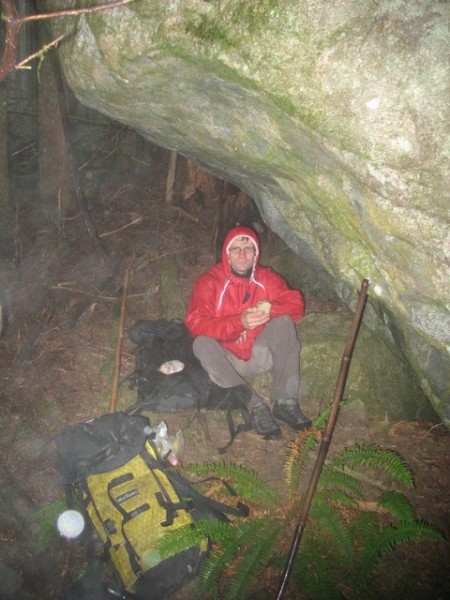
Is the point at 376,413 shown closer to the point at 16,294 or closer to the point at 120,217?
the point at 16,294

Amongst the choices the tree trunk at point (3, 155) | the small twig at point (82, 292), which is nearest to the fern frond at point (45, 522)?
the small twig at point (82, 292)

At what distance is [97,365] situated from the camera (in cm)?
586

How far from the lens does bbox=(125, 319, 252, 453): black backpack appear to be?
4938 mm

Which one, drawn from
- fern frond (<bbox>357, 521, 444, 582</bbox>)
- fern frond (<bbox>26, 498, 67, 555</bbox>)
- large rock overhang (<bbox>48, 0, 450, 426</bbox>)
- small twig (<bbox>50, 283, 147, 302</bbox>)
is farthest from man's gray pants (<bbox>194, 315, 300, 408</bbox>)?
small twig (<bbox>50, 283, 147, 302</bbox>)

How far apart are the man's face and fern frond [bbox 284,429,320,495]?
2.24 m

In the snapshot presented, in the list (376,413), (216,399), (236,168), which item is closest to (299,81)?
(236,168)

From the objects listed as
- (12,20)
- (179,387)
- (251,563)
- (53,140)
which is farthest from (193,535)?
(53,140)

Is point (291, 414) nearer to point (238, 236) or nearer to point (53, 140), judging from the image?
point (238, 236)

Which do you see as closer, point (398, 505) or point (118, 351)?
point (398, 505)

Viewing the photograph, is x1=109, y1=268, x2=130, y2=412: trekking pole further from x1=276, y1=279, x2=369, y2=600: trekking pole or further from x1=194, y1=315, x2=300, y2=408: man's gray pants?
x1=276, y1=279, x2=369, y2=600: trekking pole

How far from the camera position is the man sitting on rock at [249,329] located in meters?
4.82

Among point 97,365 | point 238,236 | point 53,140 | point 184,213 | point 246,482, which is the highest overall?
point 53,140

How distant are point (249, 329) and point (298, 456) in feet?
5.23

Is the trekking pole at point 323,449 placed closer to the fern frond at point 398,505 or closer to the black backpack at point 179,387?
the fern frond at point 398,505
